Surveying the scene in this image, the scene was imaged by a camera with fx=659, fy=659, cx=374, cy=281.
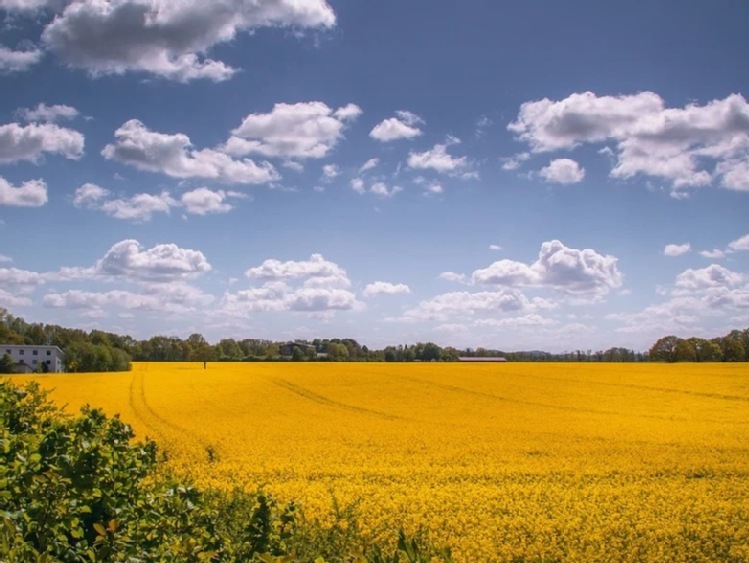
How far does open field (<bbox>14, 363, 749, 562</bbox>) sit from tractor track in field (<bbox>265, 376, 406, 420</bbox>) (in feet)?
0.60

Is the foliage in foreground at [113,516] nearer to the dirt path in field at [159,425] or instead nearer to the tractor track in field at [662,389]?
the dirt path in field at [159,425]

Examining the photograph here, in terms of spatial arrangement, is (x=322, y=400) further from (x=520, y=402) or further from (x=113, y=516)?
(x=113, y=516)

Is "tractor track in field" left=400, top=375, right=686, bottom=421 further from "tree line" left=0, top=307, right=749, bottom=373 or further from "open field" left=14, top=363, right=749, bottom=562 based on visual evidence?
"tree line" left=0, top=307, right=749, bottom=373

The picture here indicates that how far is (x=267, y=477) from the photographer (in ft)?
49.4

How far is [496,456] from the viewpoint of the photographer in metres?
17.6

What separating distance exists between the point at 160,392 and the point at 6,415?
101ft

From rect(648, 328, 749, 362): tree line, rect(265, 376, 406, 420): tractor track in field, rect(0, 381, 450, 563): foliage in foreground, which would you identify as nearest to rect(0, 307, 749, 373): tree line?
rect(648, 328, 749, 362): tree line

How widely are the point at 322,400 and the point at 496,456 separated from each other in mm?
16992

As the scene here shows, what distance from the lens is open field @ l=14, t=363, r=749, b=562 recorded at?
10.8 meters

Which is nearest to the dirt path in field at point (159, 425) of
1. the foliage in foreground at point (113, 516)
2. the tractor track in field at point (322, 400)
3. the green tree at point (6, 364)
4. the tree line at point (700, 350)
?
the tractor track in field at point (322, 400)

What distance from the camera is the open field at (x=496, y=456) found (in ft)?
35.4

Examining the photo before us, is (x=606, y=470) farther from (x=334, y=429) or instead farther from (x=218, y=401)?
(x=218, y=401)

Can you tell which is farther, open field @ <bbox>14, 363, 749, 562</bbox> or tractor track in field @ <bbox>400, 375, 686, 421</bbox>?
tractor track in field @ <bbox>400, 375, 686, 421</bbox>

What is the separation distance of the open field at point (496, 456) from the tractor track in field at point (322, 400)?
0.18 metres
